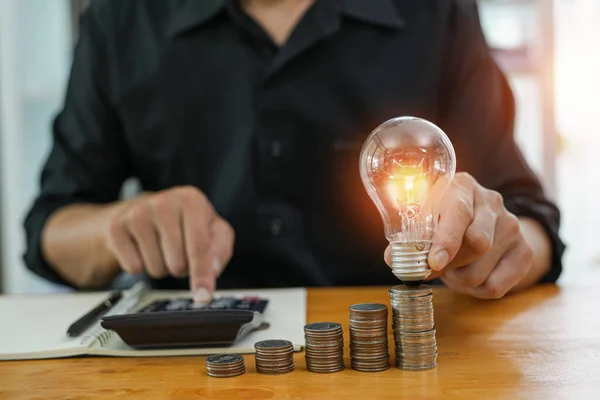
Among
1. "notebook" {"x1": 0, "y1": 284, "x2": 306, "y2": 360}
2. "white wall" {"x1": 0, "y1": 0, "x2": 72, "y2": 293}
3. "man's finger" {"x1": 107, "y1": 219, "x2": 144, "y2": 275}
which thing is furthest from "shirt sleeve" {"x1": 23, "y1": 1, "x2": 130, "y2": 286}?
"white wall" {"x1": 0, "y1": 0, "x2": 72, "y2": 293}

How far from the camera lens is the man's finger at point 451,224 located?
0.56 meters

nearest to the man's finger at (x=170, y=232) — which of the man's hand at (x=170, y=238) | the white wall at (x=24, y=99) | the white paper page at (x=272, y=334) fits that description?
the man's hand at (x=170, y=238)

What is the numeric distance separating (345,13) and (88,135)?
48cm

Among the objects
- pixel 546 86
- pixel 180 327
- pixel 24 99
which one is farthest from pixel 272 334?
pixel 546 86

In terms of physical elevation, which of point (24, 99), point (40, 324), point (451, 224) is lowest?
point (40, 324)

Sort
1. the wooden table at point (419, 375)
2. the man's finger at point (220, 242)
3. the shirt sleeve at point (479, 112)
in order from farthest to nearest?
1. the shirt sleeve at point (479, 112)
2. the man's finger at point (220, 242)
3. the wooden table at point (419, 375)

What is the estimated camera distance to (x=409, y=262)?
55 cm

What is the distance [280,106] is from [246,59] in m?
0.10

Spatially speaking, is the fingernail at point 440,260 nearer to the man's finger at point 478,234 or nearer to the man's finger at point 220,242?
the man's finger at point 478,234

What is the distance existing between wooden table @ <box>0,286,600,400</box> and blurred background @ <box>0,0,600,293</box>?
2.00 m

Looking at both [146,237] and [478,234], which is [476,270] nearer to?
[478,234]

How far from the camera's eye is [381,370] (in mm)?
552

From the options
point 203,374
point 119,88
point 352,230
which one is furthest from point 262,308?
point 119,88

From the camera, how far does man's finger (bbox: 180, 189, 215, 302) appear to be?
77 cm
